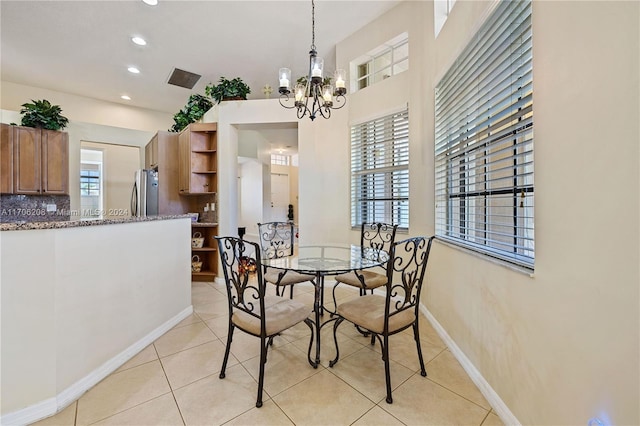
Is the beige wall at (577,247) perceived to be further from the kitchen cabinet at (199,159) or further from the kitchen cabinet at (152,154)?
the kitchen cabinet at (152,154)

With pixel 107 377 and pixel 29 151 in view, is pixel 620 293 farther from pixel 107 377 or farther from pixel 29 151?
pixel 29 151

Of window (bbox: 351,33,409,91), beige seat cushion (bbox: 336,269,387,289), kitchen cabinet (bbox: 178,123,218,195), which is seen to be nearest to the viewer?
beige seat cushion (bbox: 336,269,387,289)

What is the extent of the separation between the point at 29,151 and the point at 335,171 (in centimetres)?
471

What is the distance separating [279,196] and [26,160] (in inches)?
274

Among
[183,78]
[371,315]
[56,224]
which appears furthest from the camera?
[183,78]

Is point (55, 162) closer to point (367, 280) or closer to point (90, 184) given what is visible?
point (90, 184)

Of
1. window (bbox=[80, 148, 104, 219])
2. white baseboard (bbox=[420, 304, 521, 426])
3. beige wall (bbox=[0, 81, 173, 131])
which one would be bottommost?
white baseboard (bbox=[420, 304, 521, 426])

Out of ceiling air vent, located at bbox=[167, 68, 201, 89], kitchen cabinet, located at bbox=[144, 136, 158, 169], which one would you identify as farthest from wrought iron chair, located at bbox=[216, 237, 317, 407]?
ceiling air vent, located at bbox=[167, 68, 201, 89]

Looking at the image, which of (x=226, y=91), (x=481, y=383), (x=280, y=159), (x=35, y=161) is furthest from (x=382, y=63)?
(x=280, y=159)

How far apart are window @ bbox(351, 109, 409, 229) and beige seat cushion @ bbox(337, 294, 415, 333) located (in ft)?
4.95

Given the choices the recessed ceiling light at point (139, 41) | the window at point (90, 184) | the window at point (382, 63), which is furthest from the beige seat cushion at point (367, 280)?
the window at point (90, 184)

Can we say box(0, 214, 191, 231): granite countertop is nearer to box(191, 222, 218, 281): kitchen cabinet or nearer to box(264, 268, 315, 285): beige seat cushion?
box(264, 268, 315, 285): beige seat cushion

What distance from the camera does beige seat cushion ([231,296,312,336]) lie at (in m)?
1.63

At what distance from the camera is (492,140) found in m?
1.63
